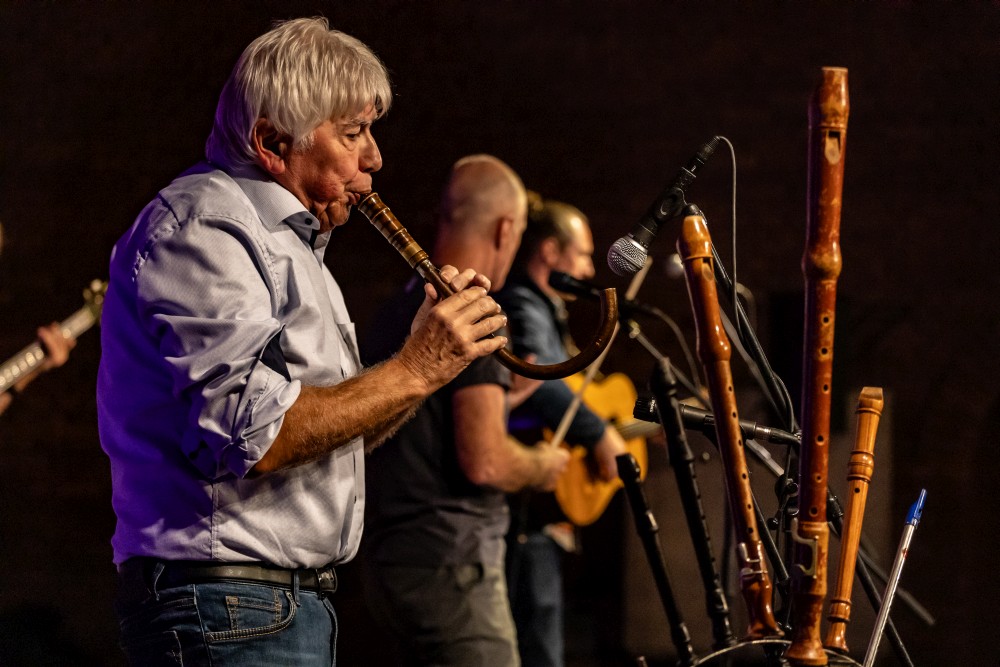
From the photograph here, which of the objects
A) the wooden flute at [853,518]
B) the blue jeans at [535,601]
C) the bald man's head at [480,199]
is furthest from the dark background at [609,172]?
the wooden flute at [853,518]

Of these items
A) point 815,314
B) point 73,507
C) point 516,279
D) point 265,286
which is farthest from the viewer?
point 73,507

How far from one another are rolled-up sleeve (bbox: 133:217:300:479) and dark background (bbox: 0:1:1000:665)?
117 inches

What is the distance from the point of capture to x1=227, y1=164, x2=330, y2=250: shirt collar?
1.64 metres

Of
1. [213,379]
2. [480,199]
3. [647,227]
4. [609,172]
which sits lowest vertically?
[213,379]

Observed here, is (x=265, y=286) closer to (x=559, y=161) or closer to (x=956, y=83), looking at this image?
(x=559, y=161)

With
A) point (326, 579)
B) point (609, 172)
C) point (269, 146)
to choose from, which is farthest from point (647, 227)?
point (609, 172)

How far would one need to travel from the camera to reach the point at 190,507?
1.49 metres

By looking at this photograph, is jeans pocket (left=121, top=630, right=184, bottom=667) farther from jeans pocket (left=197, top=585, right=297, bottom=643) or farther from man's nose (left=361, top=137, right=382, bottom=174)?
man's nose (left=361, top=137, right=382, bottom=174)

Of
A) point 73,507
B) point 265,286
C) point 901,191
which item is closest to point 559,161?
point 901,191

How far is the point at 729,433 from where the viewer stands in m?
1.20

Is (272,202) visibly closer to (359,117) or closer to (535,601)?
(359,117)

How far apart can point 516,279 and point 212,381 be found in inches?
91.8

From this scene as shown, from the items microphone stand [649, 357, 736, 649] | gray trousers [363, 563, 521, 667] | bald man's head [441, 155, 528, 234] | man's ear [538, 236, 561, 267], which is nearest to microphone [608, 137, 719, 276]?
microphone stand [649, 357, 736, 649]

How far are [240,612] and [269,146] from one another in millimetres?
725
